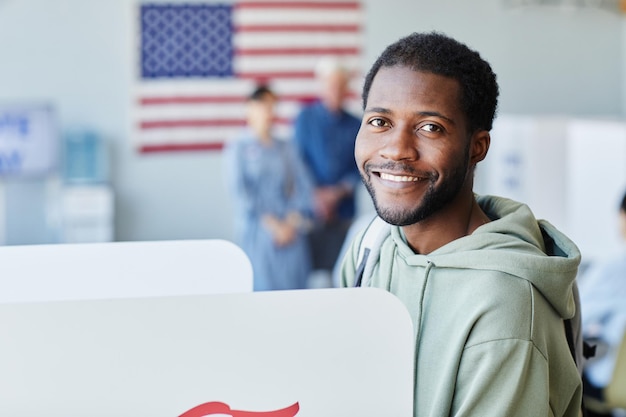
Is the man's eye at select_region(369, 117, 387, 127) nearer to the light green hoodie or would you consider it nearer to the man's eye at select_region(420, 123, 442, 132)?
the man's eye at select_region(420, 123, 442, 132)

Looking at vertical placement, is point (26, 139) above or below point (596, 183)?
above

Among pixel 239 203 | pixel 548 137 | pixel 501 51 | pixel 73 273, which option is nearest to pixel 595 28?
pixel 501 51

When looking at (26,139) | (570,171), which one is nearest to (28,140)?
(26,139)

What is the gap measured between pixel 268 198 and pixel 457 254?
4.25m

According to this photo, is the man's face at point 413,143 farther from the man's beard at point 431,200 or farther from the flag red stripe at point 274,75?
the flag red stripe at point 274,75

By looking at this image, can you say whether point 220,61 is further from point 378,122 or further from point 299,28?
point 378,122

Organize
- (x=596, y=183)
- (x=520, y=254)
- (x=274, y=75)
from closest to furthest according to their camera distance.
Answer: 1. (x=520, y=254)
2. (x=596, y=183)
3. (x=274, y=75)

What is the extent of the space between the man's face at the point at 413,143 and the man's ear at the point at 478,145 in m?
0.02

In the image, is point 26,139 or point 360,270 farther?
point 26,139

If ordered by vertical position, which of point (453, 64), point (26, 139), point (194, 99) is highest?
point (453, 64)

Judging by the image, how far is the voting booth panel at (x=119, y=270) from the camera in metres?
1.47

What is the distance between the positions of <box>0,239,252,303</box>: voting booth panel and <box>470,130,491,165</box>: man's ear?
16.1 inches

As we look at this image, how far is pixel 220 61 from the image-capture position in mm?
6496

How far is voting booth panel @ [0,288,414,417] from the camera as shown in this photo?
3.29ft
